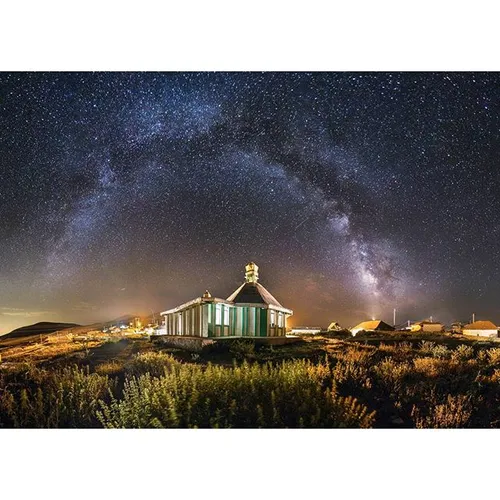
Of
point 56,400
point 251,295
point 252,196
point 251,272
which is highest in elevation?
point 252,196

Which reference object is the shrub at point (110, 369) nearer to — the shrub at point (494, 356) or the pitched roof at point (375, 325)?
the pitched roof at point (375, 325)

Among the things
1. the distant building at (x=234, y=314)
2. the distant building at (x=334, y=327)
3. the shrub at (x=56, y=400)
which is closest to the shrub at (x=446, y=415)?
the distant building at (x=334, y=327)

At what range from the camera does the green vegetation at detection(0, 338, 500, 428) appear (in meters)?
8.38

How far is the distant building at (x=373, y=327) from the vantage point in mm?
8938

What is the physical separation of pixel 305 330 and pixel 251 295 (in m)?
1.09

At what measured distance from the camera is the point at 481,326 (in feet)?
29.8

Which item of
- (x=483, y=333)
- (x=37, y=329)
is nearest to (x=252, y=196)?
(x=37, y=329)

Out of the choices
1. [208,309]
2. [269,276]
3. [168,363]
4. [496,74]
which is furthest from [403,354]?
[496,74]

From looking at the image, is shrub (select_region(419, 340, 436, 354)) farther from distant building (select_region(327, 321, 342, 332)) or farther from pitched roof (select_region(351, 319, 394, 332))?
distant building (select_region(327, 321, 342, 332))

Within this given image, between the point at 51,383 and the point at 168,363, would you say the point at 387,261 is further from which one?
the point at 51,383

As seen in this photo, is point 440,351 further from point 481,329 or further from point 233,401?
point 233,401

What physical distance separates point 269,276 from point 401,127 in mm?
3260

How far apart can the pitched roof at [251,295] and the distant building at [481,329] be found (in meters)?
3.28

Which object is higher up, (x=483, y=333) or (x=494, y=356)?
(x=483, y=333)
